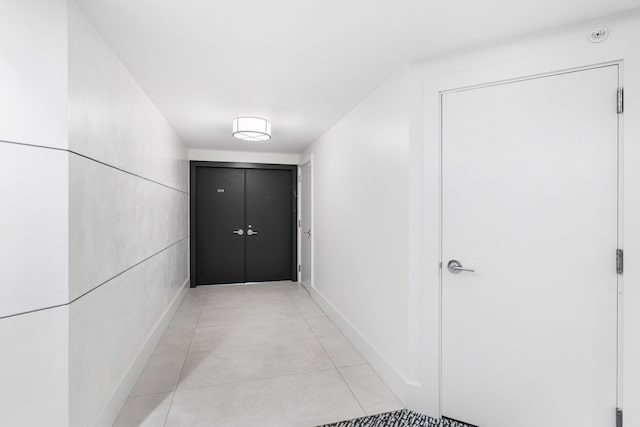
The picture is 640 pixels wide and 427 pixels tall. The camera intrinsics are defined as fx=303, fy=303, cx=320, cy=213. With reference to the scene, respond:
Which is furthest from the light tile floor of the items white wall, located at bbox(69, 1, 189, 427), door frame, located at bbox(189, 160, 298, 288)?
door frame, located at bbox(189, 160, 298, 288)

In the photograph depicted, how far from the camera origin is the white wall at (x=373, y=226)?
7.01ft

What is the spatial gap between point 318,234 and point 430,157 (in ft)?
8.36

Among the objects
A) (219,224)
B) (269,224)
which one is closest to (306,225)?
(269,224)

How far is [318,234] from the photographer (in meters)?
4.30

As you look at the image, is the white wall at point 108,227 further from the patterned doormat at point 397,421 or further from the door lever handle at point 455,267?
the door lever handle at point 455,267

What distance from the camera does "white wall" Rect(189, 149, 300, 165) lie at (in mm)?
5070

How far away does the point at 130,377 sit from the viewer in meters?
2.16

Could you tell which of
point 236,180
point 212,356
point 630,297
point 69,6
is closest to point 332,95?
point 69,6

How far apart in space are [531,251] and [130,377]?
276 centimetres

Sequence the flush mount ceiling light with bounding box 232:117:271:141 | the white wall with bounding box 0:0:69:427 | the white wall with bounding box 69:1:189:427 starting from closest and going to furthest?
the white wall with bounding box 0:0:69:427 < the white wall with bounding box 69:1:189:427 < the flush mount ceiling light with bounding box 232:117:271:141

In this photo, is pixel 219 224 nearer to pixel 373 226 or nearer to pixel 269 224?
pixel 269 224

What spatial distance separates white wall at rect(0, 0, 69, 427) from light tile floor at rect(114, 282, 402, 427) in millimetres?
783

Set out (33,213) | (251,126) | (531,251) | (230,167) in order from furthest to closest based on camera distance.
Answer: (230,167) → (251,126) → (531,251) → (33,213)

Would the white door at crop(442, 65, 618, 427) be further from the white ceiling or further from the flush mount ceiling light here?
the flush mount ceiling light
